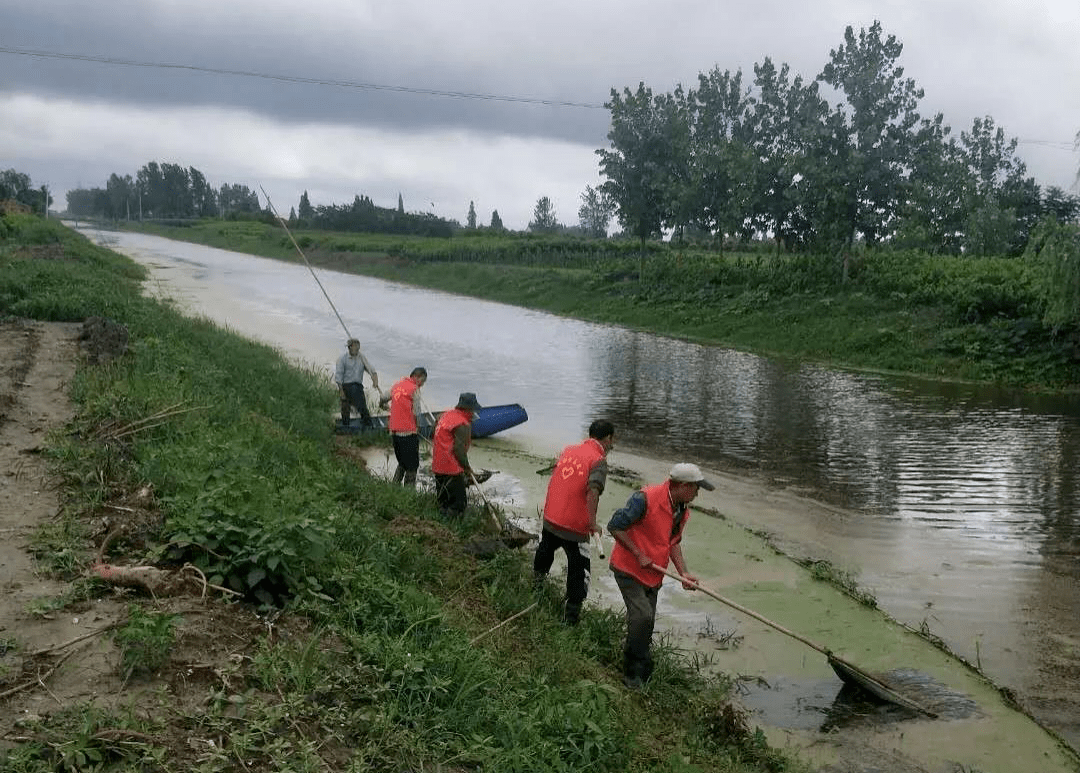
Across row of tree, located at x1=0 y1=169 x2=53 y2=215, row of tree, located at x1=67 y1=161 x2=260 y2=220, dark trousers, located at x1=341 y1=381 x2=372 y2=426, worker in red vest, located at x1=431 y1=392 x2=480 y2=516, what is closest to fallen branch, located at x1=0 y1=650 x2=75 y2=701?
worker in red vest, located at x1=431 y1=392 x2=480 y2=516

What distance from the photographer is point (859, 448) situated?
15.8 meters

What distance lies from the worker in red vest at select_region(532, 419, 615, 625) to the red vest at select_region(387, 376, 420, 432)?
3.37m

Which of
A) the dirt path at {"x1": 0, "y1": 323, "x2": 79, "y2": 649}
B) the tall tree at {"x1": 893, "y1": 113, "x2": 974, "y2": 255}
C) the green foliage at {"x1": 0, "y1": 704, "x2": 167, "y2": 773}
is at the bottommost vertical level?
the green foliage at {"x1": 0, "y1": 704, "x2": 167, "y2": 773}

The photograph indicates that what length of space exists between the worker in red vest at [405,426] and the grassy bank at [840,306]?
16.9 m

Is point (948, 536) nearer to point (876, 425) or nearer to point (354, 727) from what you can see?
point (876, 425)

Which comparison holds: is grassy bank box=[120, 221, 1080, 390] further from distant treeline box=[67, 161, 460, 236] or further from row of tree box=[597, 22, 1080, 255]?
distant treeline box=[67, 161, 460, 236]

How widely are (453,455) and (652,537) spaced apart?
3.19m

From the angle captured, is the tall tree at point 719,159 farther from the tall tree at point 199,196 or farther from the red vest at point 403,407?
the tall tree at point 199,196


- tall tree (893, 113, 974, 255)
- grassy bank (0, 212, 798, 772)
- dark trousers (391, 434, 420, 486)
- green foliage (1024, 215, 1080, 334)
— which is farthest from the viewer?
tall tree (893, 113, 974, 255)

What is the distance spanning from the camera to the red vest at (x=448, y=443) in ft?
30.4

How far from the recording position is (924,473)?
14.1 metres

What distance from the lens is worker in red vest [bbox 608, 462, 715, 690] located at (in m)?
6.58

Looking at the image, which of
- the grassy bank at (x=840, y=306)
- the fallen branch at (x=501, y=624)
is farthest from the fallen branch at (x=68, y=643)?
the grassy bank at (x=840, y=306)

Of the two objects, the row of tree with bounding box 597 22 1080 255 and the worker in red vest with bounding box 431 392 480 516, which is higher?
the row of tree with bounding box 597 22 1080 255
